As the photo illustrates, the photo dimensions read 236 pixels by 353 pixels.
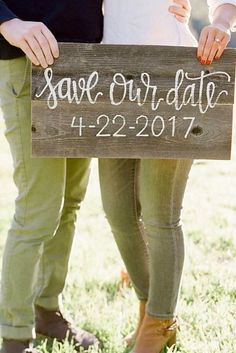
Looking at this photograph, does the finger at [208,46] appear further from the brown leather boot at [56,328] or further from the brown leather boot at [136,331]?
the brown leather boot at [56,328]

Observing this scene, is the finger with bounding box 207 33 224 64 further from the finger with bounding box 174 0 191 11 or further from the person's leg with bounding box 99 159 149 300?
the person's leg with bounding box 99 159 149 300

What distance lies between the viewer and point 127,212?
305cm

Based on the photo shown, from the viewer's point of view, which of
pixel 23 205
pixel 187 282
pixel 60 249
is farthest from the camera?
pixel 187 282

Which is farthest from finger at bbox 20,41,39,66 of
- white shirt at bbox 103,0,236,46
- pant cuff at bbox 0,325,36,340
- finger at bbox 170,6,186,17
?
pant cuff at bbox 0,325,36,340

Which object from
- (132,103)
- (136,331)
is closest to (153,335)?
(136,331)

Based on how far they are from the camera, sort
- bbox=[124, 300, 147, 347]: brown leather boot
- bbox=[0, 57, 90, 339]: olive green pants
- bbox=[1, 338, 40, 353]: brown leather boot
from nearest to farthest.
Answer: bbox=[0, 57, 90, 339]: olive green pants, bbox=[1, 338, 40, 353]: brown leather boot, bbox=[124, 300, 147, 347]: brown leather boot

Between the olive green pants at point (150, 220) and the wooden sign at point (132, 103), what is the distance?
0.50 feet

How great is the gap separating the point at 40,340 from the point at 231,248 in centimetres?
157

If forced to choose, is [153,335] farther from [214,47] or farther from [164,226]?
[214,47]

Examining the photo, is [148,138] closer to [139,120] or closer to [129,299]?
[139,120]

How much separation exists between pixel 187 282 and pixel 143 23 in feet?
4.92

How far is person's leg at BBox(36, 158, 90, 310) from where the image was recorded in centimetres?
317

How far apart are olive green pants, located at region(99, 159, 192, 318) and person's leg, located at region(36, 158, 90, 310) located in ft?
0.55

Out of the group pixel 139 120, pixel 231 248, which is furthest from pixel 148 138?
pixel 231 248
